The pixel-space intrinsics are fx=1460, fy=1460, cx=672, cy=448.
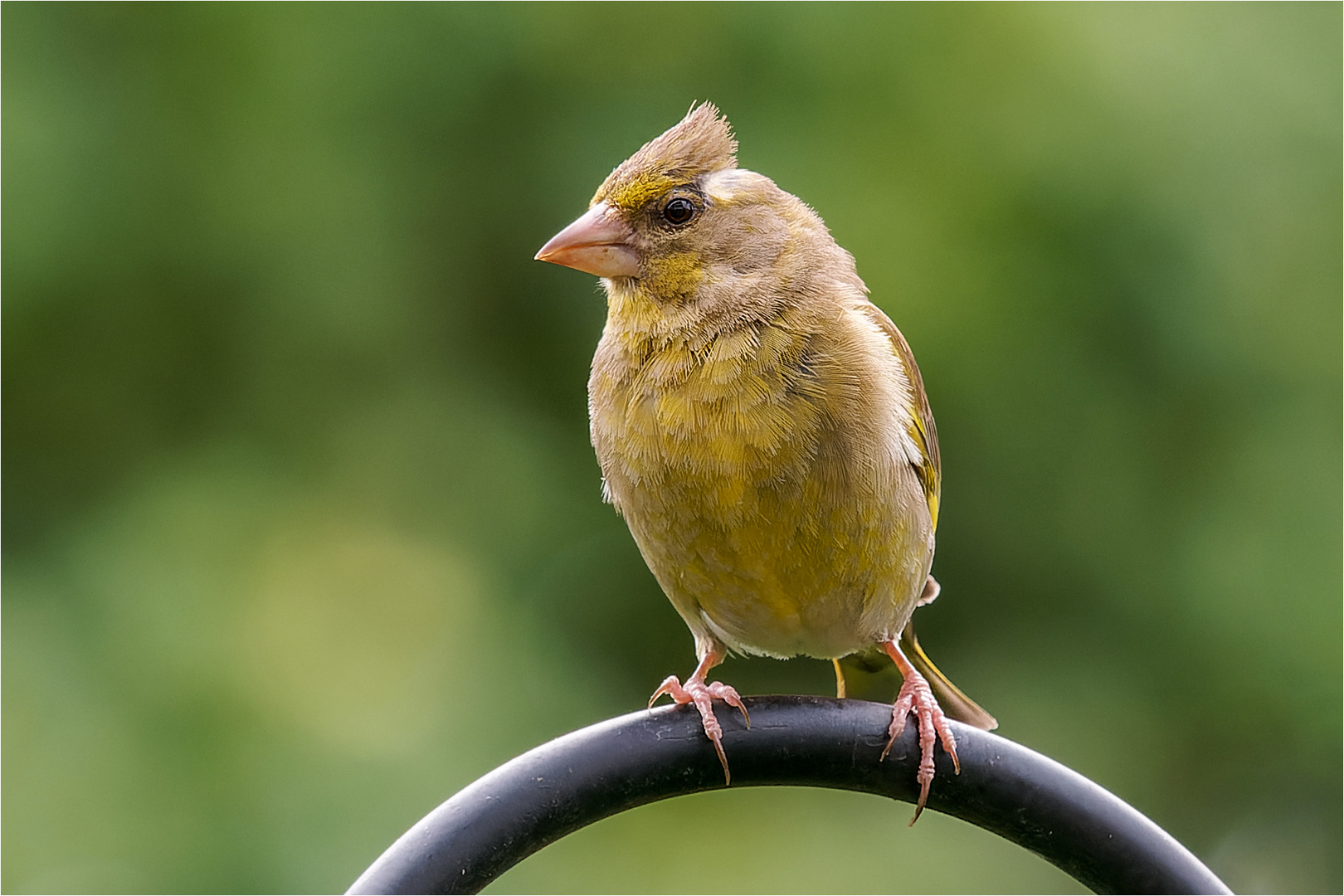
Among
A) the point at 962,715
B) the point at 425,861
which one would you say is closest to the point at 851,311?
the point at 962,715

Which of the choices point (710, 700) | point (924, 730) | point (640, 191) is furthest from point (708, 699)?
point (640, 191)

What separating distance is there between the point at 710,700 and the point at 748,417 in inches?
22.8

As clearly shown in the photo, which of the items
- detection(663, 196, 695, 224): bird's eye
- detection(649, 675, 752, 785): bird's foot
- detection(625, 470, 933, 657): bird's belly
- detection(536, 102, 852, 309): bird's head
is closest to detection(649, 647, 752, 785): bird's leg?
detection(649, 675, 752, 785): bird's foot

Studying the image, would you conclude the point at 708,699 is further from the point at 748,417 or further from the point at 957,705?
the point at 957,705

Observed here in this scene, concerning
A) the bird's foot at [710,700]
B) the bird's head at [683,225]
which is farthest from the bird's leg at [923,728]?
the bird's head at [683,225]

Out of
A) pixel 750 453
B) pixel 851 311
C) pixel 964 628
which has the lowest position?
pixel 964 628

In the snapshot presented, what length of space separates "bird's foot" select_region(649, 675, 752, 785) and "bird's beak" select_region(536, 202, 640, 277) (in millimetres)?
884

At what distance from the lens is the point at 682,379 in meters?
2.93

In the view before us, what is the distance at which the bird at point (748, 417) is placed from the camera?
2854mm

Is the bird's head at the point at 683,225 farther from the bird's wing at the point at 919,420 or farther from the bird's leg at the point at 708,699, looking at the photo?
the bird's leg at the point at 708,699

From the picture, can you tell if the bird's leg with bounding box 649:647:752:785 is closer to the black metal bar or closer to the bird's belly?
the black metal bar

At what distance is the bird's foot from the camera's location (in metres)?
2.37

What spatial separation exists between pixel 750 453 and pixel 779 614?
1.54 feet

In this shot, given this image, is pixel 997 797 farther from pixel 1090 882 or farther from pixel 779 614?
pixel 779 614
